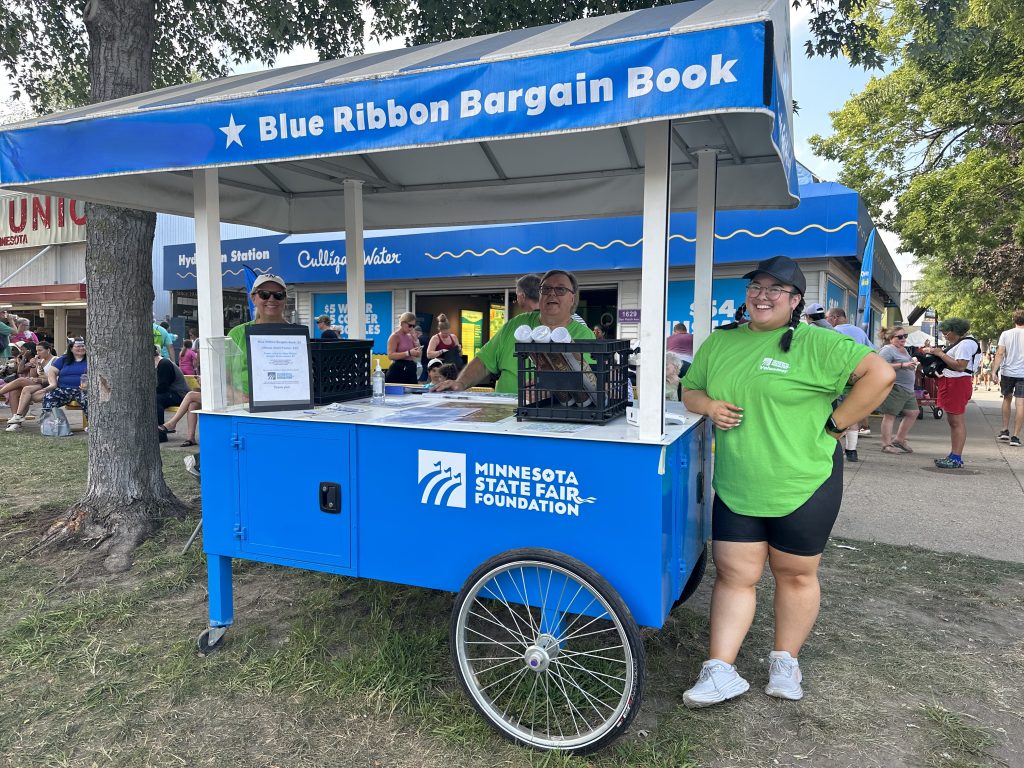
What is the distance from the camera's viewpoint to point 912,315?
66.7 ft

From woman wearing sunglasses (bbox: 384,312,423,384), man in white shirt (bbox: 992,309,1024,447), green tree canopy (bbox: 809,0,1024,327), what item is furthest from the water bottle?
green tree canopy (bbox: 809,0,1024,327)

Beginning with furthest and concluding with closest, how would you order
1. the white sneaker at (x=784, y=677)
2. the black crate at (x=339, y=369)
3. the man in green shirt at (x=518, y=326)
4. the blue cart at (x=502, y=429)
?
1. the man in green shirt at (x=518, y=326)
2. the black crate at (x=339, y=369)
3. the white sneaker at (x=784, y=677)
4. the blue cart at (x=502, y=429)

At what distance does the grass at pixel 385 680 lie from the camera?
8.06 feet

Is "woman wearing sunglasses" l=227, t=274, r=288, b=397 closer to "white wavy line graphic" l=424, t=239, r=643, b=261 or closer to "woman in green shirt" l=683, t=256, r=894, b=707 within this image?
"woman in green shirt" l=683, t=256, r=894, b=707

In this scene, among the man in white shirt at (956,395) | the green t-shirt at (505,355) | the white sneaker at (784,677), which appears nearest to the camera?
the white sneaker at (784,677)

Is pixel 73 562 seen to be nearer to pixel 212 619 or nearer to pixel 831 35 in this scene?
pixel 212 619

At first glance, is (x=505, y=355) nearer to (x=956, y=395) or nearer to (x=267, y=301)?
(x=267, y=301)

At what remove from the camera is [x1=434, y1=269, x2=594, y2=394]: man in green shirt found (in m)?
3.68

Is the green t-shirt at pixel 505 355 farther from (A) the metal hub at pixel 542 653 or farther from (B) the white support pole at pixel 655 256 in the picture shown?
(A) the metal hub at pixel 542 653

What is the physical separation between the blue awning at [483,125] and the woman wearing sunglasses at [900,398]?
209 inches

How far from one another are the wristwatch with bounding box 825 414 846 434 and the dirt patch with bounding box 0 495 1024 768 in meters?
1.14

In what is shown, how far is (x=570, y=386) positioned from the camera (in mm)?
2666

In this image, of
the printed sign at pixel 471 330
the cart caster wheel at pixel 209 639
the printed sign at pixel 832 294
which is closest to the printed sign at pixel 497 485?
the cart caster wheel at pixel 209 639

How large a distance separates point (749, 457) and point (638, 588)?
703 millimetres
